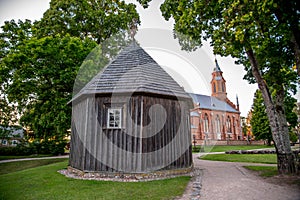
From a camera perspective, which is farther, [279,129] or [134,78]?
[134,78]

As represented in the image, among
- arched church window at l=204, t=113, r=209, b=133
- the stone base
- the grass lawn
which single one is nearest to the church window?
arched church window at l=204, t=113, r=209, b=133

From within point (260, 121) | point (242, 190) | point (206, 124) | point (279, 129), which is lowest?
point (242, 190)

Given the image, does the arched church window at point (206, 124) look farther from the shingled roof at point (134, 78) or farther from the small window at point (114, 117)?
the small window at point (114, 117)

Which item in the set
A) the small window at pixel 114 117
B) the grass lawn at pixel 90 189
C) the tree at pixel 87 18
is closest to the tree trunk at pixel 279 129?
the grass lawn at pixel 90 189

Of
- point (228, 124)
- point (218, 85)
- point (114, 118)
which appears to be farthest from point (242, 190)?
point (218, 85)

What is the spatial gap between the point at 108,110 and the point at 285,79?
909 centimetres

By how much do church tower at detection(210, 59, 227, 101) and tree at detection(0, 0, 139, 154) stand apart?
152 feet

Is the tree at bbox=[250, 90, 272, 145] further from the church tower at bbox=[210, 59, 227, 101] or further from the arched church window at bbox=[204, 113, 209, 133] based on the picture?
the church tower at bbox=[210, 59, 227, 101]

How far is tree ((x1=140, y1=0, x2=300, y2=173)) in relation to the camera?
7184 mm

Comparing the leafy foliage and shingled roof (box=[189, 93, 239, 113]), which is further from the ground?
shingled roof (box=[189, 93, 239, 113])

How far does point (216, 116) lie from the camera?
51812 mm

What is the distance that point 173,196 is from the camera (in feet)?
19.7

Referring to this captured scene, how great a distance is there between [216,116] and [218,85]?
452 inches

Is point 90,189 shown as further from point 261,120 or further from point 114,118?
point 261,120
